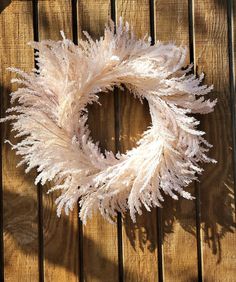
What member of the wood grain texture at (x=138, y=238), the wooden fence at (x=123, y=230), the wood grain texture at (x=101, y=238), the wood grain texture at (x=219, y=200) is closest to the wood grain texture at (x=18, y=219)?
the wooden fence at (x=123, y=230)

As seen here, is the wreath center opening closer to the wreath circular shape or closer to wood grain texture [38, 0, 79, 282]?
the wreath circular shape

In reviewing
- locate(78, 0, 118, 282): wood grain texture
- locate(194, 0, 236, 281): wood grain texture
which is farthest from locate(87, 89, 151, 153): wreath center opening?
locate(194, 0, 236, 281): wood grain texture

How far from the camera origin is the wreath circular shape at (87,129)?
1.73 metres

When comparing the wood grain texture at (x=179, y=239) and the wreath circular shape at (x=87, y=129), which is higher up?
the wreath circular shape at (x=87, y=129)

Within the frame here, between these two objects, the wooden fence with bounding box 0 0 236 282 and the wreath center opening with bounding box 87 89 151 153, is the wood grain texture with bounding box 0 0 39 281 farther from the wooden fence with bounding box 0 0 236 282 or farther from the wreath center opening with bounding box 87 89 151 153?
the wreath center opening with bounding box 87 89 151 153

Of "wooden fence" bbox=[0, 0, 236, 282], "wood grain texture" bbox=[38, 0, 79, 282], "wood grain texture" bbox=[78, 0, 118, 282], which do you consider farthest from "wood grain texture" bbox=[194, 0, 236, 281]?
"wood grain texture" bbox=[38, 0, 79, 282]

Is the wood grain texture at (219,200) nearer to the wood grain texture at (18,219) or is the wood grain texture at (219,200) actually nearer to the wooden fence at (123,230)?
the wooden fence at (123,230)

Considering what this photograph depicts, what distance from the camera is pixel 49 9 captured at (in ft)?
6.02

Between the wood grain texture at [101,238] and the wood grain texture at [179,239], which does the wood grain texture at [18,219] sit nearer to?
the wood grain texture at [101,238]

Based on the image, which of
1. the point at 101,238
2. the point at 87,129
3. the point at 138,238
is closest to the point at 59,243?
the point at 101,238

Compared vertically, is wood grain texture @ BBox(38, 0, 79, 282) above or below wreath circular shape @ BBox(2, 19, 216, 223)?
below

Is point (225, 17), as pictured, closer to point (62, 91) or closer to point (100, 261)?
point (62, 91)

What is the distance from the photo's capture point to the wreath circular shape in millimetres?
1734

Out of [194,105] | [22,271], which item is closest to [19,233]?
[22,271]
